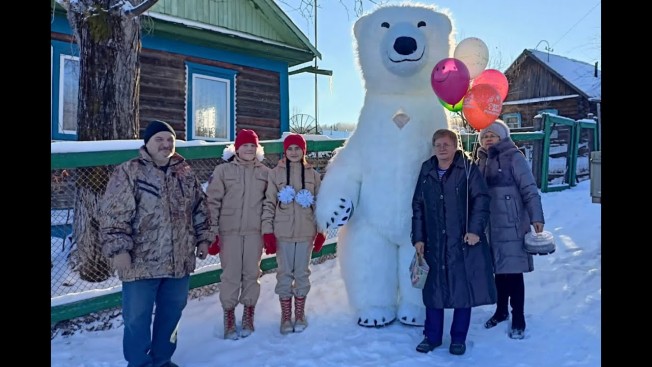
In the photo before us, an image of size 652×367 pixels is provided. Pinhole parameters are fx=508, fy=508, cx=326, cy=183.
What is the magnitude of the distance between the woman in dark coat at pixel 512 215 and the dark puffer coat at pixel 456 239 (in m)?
0.22

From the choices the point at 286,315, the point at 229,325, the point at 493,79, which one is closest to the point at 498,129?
the point at 493,79

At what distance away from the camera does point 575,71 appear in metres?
22.5

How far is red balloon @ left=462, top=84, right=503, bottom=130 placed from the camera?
132 inches

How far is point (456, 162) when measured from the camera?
3.24 metres

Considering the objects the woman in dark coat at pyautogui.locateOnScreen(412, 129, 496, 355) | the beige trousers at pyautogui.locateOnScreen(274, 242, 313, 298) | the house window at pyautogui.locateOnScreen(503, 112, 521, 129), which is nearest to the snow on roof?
the house window at pyautogui.locateOnScreen(503, 112, 521, 129)

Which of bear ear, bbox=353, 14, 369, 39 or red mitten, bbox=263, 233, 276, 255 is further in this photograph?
bear ear, bbox=353, 14, 369, 39

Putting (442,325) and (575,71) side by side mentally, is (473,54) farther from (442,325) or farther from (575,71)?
(575,71)

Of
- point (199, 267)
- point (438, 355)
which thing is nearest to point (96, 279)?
point (199, 267)

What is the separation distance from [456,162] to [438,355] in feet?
3.98

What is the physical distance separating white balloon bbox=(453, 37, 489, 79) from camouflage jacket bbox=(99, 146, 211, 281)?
2.08 m

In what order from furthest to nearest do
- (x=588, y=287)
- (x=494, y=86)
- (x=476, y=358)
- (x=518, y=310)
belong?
(x=588, y=287)
(x=494, y=86)
(x=518, y=310)
(x=476, y=358)

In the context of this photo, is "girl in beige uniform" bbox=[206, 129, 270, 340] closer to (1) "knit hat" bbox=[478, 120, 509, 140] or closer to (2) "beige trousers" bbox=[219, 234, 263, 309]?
(2) "beige trousers" bbox=[219, 234, 263, 309]

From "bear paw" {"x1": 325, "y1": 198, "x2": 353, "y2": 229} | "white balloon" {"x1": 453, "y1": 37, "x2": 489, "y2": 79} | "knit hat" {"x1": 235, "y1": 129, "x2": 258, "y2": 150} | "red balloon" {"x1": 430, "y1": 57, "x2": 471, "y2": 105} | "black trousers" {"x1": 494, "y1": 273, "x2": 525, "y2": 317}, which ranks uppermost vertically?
"white balloon" {"x1": 453, "y1": 37, "x2": 489, "y2": 79}
